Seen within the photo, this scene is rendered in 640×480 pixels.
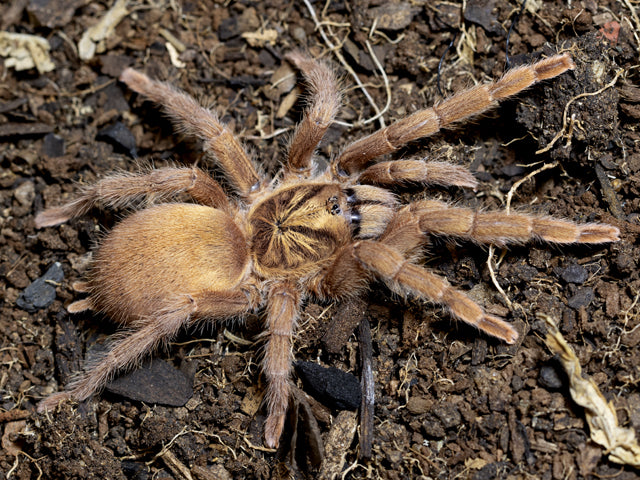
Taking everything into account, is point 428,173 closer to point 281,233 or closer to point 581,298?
point 281,233

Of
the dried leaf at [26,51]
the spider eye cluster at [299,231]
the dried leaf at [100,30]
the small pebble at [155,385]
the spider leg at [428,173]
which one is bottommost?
the small pebble at [155,385]

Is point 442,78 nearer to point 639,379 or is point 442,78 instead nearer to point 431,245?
point 431,245

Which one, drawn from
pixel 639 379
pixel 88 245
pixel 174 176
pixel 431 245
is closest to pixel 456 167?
pixel 431 245

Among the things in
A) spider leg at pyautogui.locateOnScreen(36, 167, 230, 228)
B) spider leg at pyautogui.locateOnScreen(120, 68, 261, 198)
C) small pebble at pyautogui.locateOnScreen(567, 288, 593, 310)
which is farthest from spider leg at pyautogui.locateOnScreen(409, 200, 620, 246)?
spider leg at pyautogui.locateOnScreen(36, 167, 230, 228)

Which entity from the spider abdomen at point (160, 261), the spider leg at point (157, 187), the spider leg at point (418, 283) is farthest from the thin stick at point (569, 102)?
the spider leg at point (157, 187)

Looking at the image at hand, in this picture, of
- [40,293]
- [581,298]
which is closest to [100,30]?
[40,293]

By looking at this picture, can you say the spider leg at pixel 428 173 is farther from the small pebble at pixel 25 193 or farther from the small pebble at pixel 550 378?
the small pebble at pixel 25 193
